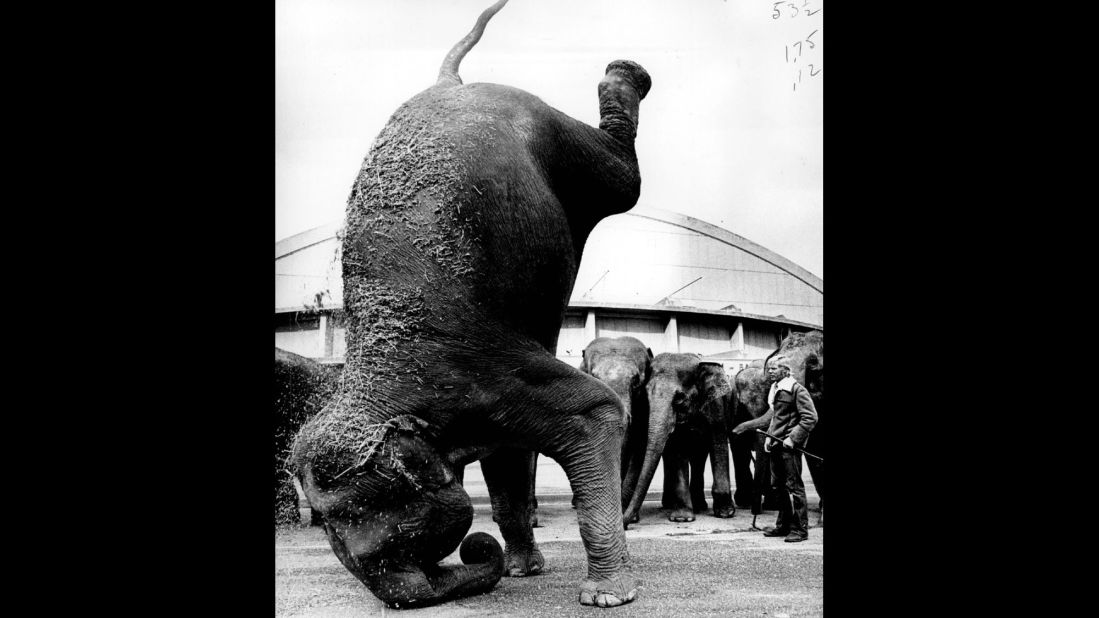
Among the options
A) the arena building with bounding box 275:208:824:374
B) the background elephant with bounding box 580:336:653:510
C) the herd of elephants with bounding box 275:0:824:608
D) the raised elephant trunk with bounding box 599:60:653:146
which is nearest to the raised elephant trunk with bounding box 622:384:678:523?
the background elephant with bounding box 580:336:653:510

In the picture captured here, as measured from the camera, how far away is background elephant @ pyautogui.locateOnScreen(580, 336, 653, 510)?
866 cm

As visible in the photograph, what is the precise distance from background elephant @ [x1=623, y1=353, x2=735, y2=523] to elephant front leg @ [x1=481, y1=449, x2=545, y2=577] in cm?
306

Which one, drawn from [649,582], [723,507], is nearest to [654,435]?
[723,507]

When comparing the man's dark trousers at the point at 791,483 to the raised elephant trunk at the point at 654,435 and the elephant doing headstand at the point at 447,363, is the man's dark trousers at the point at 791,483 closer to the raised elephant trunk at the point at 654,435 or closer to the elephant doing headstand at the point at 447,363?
the raised elephant trunk at the point at 654,435

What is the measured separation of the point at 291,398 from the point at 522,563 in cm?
370

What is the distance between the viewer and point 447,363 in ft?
13.3

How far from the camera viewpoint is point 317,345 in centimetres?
691

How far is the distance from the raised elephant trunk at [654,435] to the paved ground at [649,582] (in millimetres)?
854

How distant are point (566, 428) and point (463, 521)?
0.66 metres

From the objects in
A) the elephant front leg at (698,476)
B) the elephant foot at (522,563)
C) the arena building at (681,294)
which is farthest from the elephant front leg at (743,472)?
the elephant foot at (522,563)

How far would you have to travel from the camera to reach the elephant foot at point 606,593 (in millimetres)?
4082
